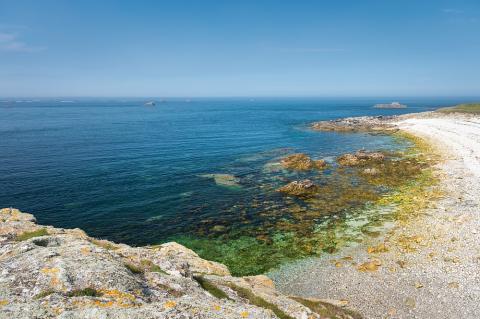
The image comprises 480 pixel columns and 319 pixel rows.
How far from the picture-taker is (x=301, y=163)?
56.2m

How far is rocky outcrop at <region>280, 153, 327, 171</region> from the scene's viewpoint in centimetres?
5503

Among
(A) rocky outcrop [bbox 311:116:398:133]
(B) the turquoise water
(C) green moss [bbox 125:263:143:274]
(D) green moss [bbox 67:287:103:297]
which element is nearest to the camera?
(D) green moss [bbox 67:287:103:297]

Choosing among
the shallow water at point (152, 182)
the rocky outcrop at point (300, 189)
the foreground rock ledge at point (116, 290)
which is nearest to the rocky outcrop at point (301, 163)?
the shallow water at point (152, 182)

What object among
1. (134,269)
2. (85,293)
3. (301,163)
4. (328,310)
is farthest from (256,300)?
(301,163)

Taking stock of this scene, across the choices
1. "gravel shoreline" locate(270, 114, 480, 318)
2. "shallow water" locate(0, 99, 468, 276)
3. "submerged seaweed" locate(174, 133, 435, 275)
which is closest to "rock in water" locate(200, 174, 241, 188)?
"shallow water" locate(0, 99, 468, 276)

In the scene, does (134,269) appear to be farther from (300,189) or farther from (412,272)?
→ (300,189)

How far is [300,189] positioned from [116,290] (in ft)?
107

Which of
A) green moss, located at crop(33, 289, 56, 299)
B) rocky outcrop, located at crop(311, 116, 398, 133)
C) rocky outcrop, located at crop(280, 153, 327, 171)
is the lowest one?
rocky outcrop, located at crop(280, 153, 327, 171)

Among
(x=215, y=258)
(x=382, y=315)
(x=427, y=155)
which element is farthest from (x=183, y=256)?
(x=427, y=155)

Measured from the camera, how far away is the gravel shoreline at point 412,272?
19828 millimetres

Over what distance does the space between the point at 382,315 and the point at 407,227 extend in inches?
534

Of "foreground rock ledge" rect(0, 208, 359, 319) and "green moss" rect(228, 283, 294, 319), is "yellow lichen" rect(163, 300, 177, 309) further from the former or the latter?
"green moss" rect(228, 283, 294, 319)

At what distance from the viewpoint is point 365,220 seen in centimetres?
3278

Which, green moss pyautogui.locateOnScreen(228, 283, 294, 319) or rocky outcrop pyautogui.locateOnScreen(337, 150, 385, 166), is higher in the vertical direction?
rocky outcrop pyautogui.locateOnScreen(337, 150, 385, 166)
